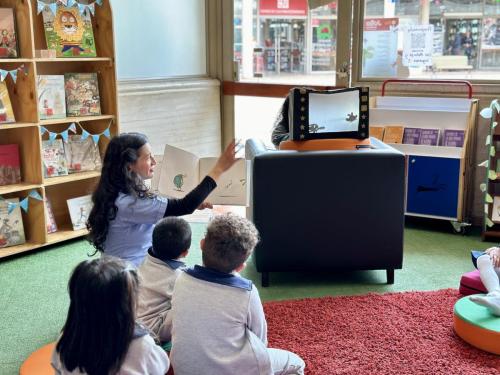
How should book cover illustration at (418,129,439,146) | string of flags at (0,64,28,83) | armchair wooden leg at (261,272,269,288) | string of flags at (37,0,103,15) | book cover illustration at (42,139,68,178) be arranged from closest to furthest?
armchair wooden leg at (261,272,269,288)
string of flags at (0,64,28,83)
string of flags at (37,0,103,15)
book cover illustration at (42,139,68,178)
book cover illustration at (418,129,439,146)

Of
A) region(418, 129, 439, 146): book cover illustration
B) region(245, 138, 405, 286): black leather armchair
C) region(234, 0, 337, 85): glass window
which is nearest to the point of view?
region(245, 138, 405, 286): black leather armchair

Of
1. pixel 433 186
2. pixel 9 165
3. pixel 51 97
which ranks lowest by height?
pixel 433 186

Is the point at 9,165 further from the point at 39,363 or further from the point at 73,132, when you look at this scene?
the point at 39,363

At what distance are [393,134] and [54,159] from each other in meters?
2.27

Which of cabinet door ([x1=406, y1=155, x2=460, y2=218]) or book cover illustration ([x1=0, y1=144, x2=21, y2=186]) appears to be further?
cabinet door ([x1=406, y1=155, x2=460, y2=218])

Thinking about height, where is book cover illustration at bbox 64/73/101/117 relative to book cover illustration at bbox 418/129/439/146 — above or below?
above

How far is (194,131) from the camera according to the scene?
16.4 feet

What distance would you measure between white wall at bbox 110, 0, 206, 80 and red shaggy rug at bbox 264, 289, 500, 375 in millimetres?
2432

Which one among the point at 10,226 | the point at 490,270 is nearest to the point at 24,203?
the point at 10,226

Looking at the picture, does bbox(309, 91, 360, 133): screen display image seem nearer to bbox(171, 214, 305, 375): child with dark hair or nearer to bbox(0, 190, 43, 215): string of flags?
bbox(171, 214, 305, 375): child with dark hair

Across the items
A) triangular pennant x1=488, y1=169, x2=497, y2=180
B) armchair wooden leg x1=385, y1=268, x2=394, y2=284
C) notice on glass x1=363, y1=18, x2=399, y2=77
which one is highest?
notice on glass x1=363, y1=18, x2=399, y2=77

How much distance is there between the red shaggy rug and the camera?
2.31 metres

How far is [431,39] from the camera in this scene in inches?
168

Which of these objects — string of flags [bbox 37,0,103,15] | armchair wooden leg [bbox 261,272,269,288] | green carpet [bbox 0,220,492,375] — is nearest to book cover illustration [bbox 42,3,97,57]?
string of flags [bbox 37,0,103,15]
